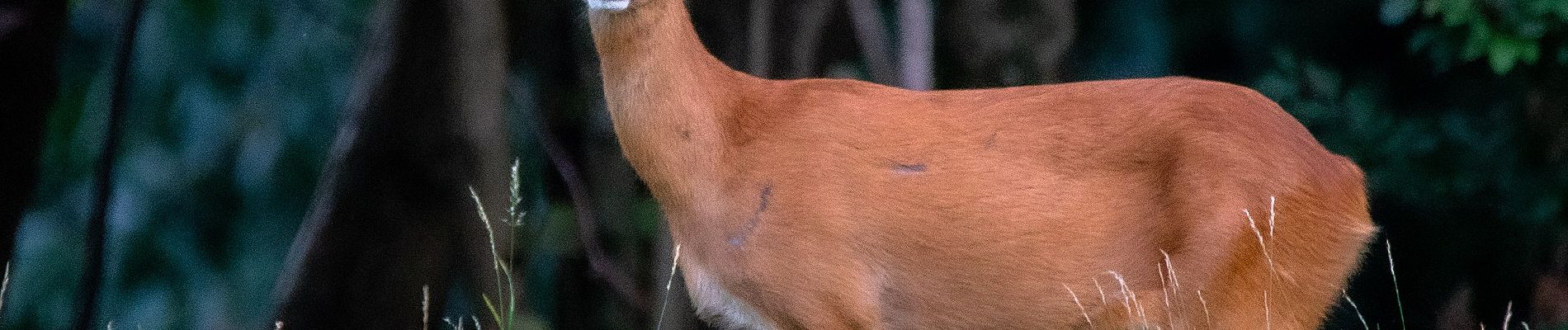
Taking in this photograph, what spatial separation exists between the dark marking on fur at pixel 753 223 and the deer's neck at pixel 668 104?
0.11m

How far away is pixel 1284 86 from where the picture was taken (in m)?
5.96

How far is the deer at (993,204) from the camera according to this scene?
4.27 meters

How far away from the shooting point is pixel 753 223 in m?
4.27

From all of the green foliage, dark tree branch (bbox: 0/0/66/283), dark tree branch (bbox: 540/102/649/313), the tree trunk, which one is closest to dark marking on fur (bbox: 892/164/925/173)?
the green foliage

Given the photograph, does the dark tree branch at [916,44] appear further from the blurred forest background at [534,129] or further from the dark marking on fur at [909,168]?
the dark marking on fur at [909,168]

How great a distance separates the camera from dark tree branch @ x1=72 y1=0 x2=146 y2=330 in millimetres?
6133

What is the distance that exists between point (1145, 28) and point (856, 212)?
2.67 meters

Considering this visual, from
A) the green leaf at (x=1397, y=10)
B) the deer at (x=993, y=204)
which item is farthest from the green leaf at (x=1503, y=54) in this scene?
the deer at (x=993, y=204)

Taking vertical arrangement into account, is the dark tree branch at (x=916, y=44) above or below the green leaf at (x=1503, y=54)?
below

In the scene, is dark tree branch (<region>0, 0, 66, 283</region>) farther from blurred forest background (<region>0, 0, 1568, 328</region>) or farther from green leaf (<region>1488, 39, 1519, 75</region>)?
green leaf (<region>1488, 39, 1519, 75</region>)

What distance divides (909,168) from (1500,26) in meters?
2.07

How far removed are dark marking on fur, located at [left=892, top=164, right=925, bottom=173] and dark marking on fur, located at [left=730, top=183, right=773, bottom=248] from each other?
33cm

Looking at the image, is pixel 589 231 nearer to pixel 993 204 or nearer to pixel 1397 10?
pixel 993 204

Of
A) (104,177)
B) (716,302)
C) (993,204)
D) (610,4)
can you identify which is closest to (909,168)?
(993,204)
